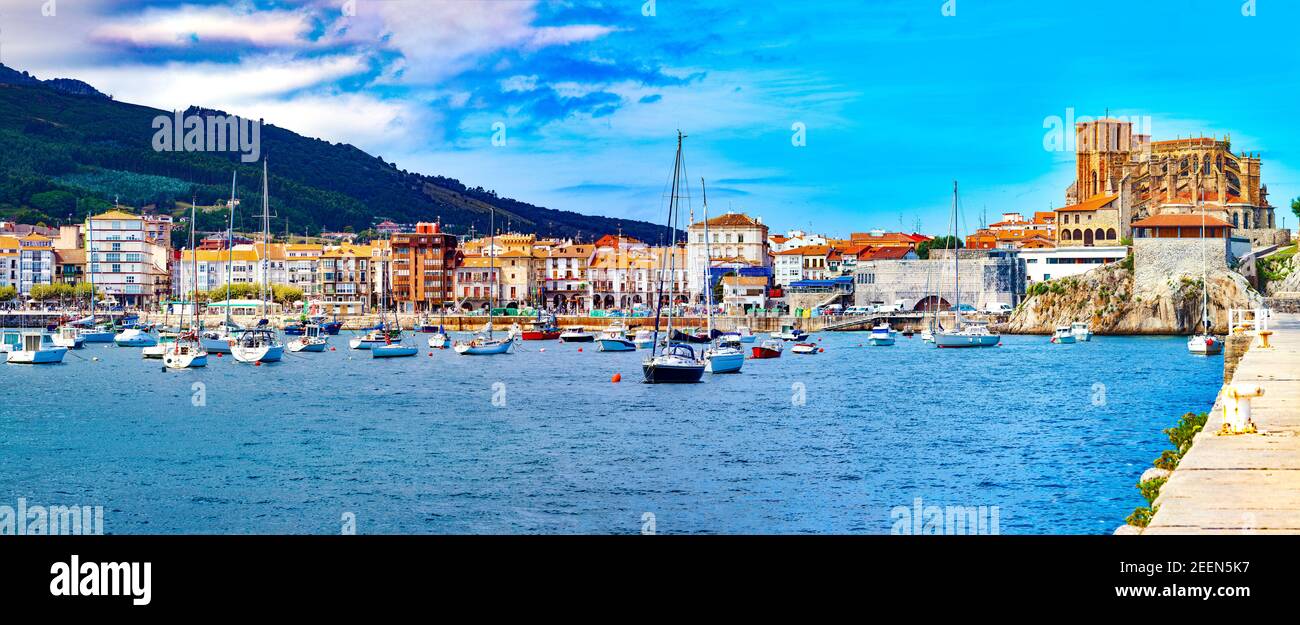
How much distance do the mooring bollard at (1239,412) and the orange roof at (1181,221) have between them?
246ft

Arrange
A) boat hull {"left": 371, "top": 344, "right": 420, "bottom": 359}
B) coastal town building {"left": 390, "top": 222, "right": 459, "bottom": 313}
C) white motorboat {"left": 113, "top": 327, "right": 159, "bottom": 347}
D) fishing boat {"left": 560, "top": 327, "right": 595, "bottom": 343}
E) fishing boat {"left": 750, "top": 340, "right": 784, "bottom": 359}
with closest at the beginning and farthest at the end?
fishing boat {"left": 750, "top": 340, "right": 784, "bottom": 359} → boat hull {"left": 371, "top": 344, "right": 420, "bottom": 359} → white motorboat {"left": 113, "top": 327, "right": 159, "bottom": 347} → fishing boat {"left": 560, "top": 327, "right": 595, "bottom": 343} → coastal town building {"left": 390, "top": 222, "right": 459, "bottom": 313}

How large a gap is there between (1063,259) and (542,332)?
1471 inches

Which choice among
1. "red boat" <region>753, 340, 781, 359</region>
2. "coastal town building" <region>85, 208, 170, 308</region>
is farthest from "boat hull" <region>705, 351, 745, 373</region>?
"coastal town building" <region>85, 208, 170, 308</region>

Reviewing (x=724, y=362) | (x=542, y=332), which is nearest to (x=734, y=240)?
(x=542, y=332)

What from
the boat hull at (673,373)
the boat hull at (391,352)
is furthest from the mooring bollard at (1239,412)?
the boat hull at (391,352)

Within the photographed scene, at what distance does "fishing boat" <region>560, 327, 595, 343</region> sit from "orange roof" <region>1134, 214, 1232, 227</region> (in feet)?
122

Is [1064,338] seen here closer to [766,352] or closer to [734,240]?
[766,352]

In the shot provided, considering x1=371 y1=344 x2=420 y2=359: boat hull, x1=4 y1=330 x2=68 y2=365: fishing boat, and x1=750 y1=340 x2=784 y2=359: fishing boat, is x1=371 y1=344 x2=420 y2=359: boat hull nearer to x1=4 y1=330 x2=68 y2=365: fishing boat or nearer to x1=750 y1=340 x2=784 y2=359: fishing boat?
x1=4 y1=330 x2=68 y2=365: fishing boat

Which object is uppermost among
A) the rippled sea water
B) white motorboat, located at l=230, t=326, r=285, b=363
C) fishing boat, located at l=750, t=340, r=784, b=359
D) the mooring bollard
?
the mooring bollard

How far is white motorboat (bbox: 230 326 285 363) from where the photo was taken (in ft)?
188
